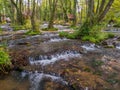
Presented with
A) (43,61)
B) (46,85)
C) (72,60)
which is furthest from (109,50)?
(46,85)

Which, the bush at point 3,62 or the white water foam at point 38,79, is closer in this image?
the white water foam at point 38,79

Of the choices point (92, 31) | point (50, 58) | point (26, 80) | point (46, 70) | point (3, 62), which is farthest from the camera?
point (92, 31)

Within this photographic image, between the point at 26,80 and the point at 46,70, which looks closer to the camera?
the point at 26,80

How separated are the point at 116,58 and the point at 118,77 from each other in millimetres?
2325

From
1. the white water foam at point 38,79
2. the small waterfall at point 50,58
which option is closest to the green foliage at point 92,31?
the small waterfall at point 50,58

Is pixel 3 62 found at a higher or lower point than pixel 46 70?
higher

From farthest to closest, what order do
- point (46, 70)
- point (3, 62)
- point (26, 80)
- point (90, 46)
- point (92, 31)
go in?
1. point (92, 31)
2. point (90, 46)
3. point (46, 70)
4. point (3, 62)
5. point (26, 80)

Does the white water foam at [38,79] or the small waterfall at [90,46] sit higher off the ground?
the small waterfall at [90,46]

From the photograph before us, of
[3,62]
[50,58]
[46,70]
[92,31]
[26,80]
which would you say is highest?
[92,31]

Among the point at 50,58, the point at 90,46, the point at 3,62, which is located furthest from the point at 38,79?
the point at 90,46

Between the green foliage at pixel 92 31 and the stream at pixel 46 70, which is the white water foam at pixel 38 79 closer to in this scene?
the stream at pixel 46 70

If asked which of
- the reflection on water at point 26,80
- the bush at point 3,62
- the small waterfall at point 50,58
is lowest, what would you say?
the reflection on water at point 26,80

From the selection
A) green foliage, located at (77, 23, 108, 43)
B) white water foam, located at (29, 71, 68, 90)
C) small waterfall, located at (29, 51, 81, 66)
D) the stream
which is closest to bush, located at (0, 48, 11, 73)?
the stream

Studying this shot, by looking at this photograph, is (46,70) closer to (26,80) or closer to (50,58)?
(26,80)
